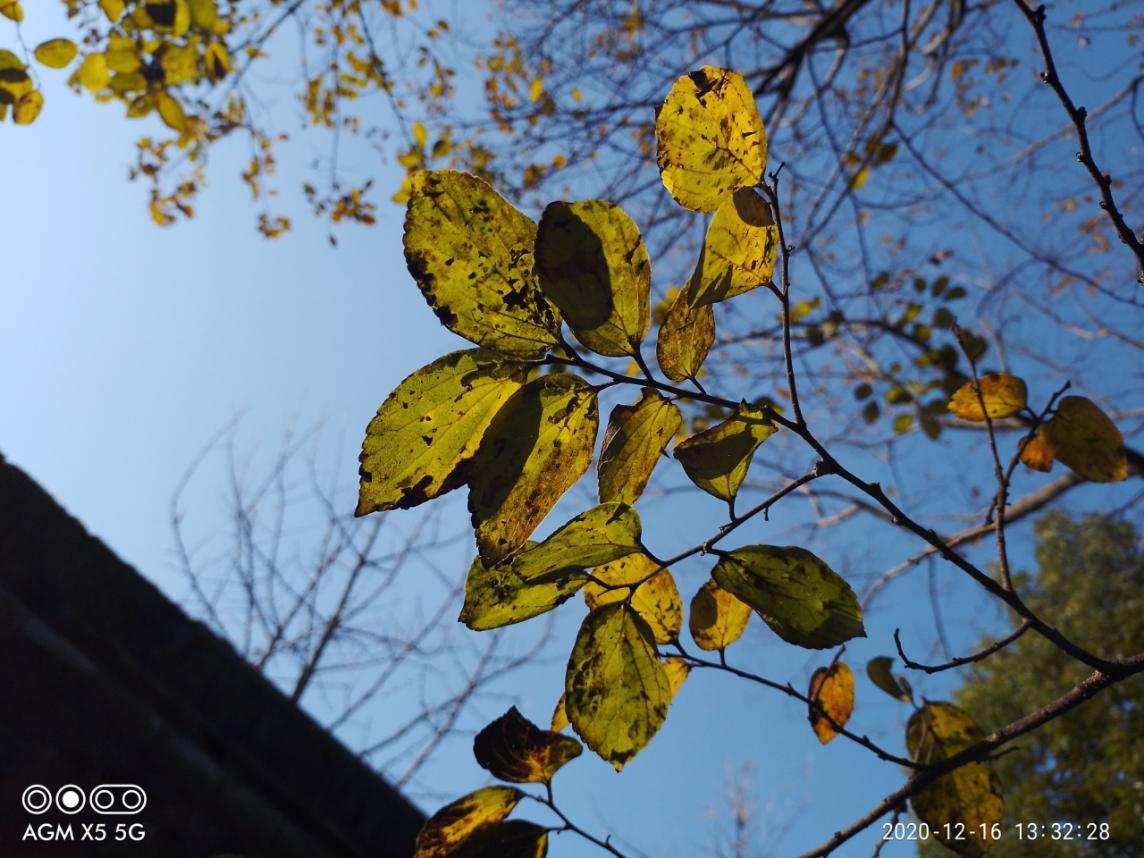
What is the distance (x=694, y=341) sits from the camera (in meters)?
0.48

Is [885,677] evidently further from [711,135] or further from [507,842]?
[711,135]

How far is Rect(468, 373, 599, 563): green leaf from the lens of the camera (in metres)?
0.44

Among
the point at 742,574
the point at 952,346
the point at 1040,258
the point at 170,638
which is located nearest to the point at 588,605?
the point at 742,574

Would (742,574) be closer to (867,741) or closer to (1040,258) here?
(867,741)

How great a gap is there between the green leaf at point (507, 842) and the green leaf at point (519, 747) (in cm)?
4

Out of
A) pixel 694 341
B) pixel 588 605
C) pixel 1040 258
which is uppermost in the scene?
pixel 1040 258

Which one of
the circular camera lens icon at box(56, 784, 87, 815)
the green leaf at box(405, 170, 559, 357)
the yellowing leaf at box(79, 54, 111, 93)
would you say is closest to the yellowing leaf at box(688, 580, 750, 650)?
the green leaf at box(405, 170, 559, 357)

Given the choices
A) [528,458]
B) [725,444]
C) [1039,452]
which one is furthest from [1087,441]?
[528,458]

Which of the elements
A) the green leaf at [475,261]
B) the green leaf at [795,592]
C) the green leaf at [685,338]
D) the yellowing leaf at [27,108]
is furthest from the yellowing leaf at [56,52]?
the green leaf at [795,592]

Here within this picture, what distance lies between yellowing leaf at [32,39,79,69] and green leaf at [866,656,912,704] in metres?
1.54

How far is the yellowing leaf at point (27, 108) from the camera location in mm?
1212

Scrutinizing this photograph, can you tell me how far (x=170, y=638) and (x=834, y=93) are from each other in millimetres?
3980

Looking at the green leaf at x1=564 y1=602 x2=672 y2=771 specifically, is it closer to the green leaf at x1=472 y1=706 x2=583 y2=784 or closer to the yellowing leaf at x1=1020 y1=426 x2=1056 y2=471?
the green leaf at x1=472 y1=706 x2=583 y2=784

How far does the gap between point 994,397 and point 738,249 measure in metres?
0.50
